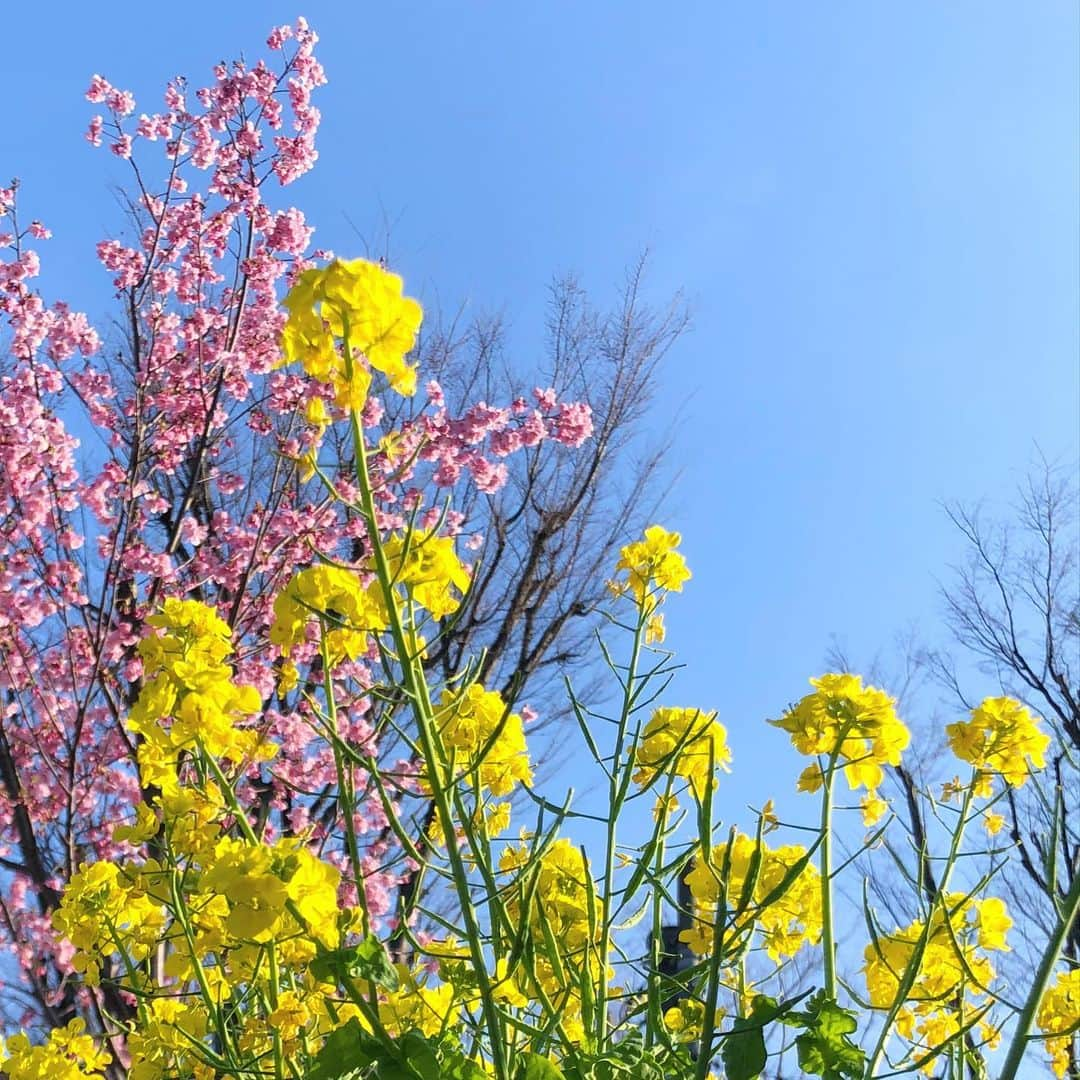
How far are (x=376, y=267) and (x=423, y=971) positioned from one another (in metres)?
1.36

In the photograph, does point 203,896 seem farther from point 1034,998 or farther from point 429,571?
point 1034,998

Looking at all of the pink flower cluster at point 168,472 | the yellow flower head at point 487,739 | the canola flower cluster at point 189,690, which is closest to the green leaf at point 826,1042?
the yellow flower head at point 487,739

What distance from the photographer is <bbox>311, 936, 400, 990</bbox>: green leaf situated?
0.92 meters

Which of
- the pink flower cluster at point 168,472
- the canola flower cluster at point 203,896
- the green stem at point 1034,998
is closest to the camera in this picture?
the green stem at point 1034,998

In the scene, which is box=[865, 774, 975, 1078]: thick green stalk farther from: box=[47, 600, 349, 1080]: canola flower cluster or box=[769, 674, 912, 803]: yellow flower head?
box=[47, 600, 349, 1080]: canola flower cluster

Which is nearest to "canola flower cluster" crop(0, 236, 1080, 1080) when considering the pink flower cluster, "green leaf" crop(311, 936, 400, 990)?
"green leaf" crop(311, 936, 400, 990)

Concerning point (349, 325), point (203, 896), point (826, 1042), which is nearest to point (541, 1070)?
point (826, 1042)

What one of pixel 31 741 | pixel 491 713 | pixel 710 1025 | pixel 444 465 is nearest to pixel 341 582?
pixel 491 713

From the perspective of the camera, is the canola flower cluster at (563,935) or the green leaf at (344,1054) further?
the canola flower cluster at (563,935)

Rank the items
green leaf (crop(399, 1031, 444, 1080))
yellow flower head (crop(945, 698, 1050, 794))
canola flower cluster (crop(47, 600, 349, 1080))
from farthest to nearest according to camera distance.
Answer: yellow flower head (crop(945, 698, 1050, 794)) → canola flower cluster (crop(47, 600, 349, 1080)) → green leaf (crop(399, 1031, 444, 1080))

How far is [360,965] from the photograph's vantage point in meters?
0.92

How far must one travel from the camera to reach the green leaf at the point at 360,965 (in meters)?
0.92

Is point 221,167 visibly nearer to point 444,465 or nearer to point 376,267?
point 444,465

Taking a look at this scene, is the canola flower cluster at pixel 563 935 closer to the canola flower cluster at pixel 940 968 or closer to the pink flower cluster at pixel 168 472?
the canola flower cluster at pixel 940 968
